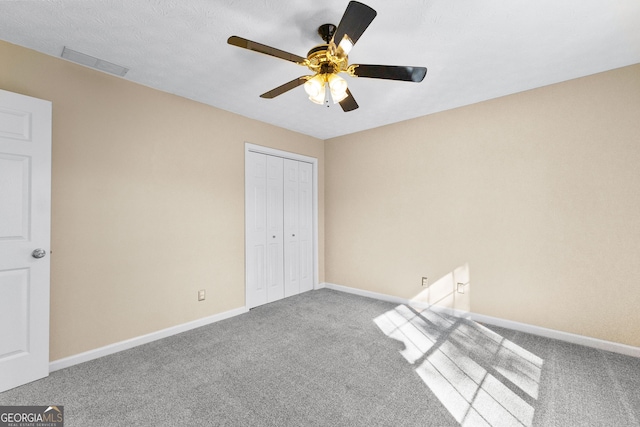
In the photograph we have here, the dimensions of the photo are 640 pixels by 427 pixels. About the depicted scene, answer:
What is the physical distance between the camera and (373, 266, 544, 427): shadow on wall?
1815 millimetres

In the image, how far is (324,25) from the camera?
1901mm

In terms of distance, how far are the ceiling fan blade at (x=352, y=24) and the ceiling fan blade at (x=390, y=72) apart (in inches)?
7.9

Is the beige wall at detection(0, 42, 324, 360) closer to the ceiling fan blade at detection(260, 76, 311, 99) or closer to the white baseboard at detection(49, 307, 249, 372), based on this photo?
the white baseboard at detection(49, 307, 249, 372)

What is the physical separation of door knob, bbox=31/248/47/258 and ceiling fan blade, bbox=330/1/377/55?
255 cm

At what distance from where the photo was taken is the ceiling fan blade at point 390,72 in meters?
1.79

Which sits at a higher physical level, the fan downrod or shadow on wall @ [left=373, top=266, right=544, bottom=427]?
the fan downrod

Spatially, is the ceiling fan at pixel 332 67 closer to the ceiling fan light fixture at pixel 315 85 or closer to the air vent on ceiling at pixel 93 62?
the ceiling fan light fixture at pixel 315 85

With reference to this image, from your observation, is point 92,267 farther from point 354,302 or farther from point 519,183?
point 519,183

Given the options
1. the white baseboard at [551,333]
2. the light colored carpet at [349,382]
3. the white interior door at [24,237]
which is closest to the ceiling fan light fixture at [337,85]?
the light colored carpet at [349,382]

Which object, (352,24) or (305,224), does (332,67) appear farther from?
(305,224)

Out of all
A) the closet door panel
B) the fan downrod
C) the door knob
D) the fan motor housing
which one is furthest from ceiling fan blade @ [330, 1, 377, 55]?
the closet door panel

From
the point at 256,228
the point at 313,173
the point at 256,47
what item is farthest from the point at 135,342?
the point at 313,173

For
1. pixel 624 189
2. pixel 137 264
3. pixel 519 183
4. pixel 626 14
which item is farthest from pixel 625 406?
pixel 137 264

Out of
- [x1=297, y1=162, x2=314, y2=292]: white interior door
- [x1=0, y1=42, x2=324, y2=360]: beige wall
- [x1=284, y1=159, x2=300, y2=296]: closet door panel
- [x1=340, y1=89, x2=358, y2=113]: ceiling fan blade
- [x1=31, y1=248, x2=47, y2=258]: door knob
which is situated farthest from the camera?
[x1=297, y1=162, x2=314, y2=292]: white interior door
